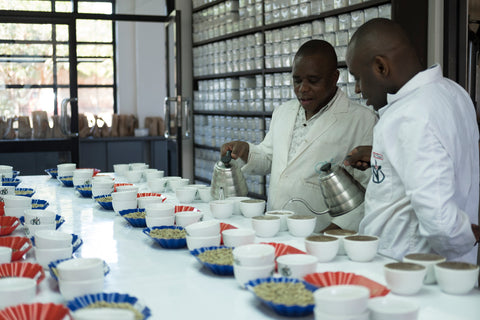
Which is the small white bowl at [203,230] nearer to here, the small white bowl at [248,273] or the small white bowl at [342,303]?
the small white bowl at [248,273]

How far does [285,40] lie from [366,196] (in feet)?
9.83

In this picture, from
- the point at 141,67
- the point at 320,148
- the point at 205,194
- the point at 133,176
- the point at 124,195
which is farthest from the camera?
the point at 141,67

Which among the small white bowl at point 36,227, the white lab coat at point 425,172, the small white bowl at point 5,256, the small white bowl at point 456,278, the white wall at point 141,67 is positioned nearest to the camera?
the small white bowl at point 456,278

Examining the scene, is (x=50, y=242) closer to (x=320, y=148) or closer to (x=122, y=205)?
(x=122, y=205)

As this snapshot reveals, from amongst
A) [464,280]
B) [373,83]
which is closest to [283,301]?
[464,280]

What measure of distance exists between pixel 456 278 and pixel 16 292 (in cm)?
96

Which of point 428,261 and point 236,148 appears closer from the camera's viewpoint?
point 428,261

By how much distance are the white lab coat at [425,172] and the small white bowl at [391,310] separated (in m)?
0.57

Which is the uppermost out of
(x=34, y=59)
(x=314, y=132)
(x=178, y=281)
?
(x=34, y=59)

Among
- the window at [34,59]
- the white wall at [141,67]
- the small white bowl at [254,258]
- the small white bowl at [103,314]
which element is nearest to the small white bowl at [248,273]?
the small white bowl at [254,258]

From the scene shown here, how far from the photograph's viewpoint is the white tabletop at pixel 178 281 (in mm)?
1245

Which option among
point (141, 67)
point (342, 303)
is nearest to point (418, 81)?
point (342, 303)

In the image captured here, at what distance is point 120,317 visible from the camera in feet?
3.57

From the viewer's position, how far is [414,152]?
5.61 feet
